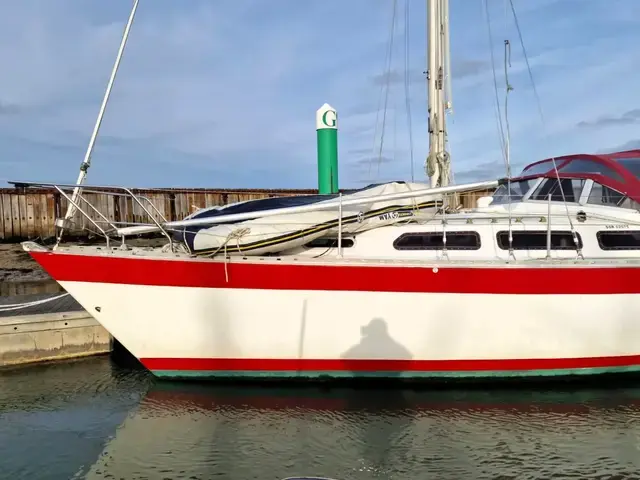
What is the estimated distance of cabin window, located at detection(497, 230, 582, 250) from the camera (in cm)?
A: 614

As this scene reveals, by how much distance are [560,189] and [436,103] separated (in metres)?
2.10

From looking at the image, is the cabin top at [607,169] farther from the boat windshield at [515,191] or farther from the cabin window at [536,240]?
the cabin window at [536,240]

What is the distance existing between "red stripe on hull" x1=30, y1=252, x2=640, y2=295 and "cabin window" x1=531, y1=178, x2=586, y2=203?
159cm

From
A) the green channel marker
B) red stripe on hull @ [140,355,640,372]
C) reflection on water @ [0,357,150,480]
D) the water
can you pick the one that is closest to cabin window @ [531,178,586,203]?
red stripe on hull @ [140,355,640,372]

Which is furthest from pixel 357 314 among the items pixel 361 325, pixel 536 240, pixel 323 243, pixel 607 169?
pixel 607 169

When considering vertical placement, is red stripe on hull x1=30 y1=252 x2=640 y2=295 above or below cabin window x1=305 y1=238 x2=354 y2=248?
below

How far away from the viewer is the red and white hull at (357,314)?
5.64m

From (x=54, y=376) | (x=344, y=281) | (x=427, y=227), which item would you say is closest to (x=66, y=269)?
(x=54, y=376)

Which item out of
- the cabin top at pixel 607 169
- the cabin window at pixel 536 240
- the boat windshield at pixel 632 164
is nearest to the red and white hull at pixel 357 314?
the cabin window at pixel 536 240

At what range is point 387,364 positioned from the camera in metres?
5.94

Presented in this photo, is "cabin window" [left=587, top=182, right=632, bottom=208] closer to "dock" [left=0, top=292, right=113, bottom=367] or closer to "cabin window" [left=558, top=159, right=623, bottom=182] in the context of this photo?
"cabin window" [left=558, top=159, right=623, bottom=182]

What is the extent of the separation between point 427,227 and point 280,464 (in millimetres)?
3240

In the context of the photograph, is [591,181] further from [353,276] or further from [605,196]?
[353,276]

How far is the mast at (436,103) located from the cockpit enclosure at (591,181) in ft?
3.22
